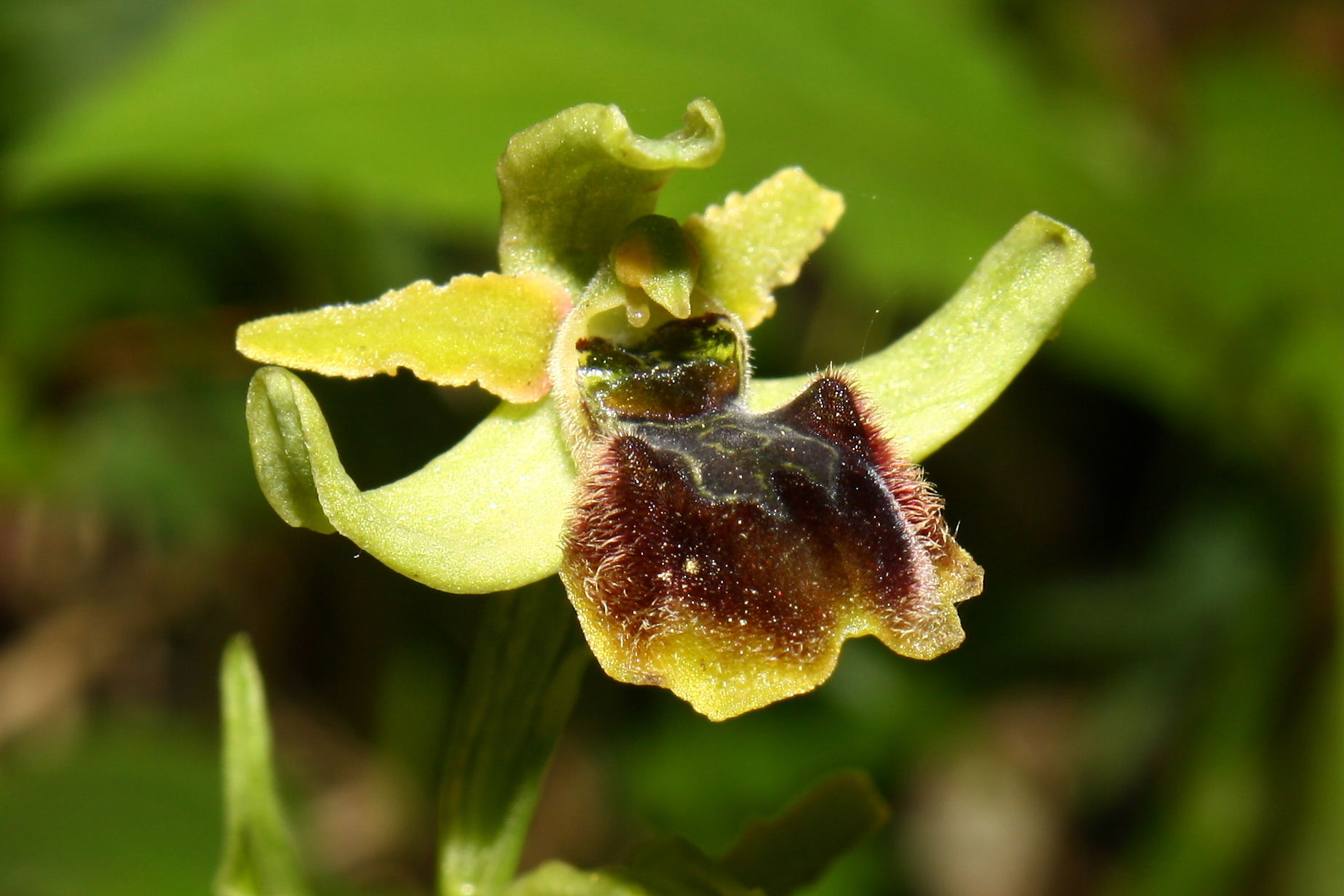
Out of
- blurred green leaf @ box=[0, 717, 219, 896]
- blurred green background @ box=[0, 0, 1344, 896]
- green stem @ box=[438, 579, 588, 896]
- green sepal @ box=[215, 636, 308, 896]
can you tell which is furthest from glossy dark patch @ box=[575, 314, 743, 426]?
blurred green leaf @ box=[0, 717, 219, 896]

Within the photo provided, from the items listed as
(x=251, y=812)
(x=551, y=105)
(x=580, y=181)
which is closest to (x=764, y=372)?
(x=551, y=105)

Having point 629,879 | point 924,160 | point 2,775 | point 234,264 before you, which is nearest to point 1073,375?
point 924,160

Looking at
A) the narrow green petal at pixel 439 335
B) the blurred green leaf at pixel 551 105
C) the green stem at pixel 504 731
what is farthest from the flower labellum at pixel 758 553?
the blurred green leaf at pixel 551 105

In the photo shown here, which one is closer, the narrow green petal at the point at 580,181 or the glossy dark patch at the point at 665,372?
the narrow green petal at the point at 580,181

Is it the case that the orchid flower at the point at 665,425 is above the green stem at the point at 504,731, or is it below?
above

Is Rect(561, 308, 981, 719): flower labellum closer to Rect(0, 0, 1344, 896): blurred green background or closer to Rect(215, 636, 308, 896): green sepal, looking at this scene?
Rect(215, 636, 308, 896): green sepal

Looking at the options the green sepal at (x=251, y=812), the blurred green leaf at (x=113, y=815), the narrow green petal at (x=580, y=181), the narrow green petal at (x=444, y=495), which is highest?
the narrow green petal at (x=580, y=181)

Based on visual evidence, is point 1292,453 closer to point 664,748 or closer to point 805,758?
point 805,758

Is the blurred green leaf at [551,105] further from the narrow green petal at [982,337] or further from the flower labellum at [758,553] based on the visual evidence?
the flower labellum at [758,553]
